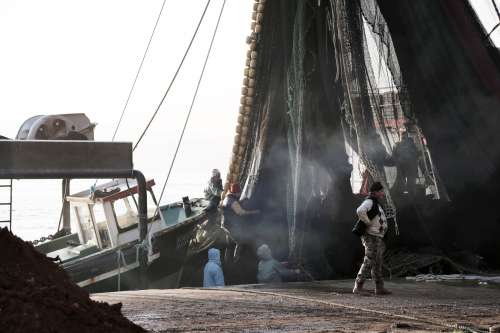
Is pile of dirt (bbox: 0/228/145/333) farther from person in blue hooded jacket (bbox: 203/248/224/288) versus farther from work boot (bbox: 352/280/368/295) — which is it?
person in blue hooded jacket (bbox: 203/248/224/288)

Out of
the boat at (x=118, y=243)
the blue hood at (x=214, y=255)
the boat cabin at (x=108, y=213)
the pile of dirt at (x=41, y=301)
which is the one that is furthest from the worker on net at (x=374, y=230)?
the boat cabin at (x=108, y=213)

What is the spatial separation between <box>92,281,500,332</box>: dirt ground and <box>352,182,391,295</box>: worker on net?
0.34 meters

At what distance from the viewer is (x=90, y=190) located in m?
16.3

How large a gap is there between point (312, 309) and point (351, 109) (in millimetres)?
4415

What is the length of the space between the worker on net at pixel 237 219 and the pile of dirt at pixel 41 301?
6922mm

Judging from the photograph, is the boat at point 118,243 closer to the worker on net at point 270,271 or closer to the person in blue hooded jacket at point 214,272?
the person in blue hooded jacket at point 214,272

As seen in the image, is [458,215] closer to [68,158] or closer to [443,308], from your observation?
[443,308]

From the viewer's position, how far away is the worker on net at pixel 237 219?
13.2m

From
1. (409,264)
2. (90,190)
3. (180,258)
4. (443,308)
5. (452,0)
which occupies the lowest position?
(443,308)

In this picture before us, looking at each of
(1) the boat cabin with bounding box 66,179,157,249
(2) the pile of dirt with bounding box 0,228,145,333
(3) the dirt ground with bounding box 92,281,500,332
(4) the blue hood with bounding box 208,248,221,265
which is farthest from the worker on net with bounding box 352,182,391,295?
(1) the boat cabin with bounding box 66,179,157,249

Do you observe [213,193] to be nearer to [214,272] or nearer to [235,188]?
[235,188]

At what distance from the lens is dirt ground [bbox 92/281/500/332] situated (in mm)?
7812

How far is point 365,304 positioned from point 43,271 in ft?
15.5

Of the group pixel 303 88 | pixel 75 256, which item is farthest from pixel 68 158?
pixel 75 256
